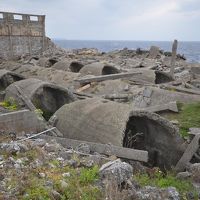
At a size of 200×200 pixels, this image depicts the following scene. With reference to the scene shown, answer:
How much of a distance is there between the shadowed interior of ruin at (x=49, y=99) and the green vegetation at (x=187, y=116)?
3.79 meters

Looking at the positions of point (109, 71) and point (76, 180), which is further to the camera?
point (109, 71)

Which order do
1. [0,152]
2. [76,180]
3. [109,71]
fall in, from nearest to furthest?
[76,180]
[0,152]
[109,71]

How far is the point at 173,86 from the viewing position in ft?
48.9

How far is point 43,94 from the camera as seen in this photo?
12844 mm

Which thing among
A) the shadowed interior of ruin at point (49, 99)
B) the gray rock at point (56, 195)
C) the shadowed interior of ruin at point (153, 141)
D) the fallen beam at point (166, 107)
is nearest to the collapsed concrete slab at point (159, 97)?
the fallen beam at point (166, 107)

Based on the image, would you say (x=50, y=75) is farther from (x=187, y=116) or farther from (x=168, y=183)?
(x=168, y=183)

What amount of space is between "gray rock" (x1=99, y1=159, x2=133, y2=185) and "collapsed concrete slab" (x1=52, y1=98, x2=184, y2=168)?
2141 mm

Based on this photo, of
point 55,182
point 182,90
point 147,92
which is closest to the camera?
point 55,182

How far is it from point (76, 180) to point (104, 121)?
3041 mm

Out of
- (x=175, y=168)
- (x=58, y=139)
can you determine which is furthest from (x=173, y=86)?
(x=58, y=139)

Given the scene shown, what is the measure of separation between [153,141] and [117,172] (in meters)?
4.25

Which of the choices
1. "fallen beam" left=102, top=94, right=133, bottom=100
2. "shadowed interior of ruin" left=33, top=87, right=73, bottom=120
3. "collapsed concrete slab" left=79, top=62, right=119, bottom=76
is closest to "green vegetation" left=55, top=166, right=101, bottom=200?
"shadowed interior of ruin" left=33, top=87, right=73, bottom=120

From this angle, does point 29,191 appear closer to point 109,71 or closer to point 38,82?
point 38,82

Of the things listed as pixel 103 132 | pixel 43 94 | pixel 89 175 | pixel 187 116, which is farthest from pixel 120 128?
pixel 43 94
